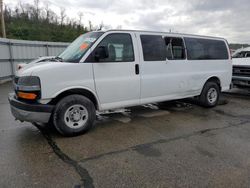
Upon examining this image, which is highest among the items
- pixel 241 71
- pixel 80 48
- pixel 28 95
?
pixel 80 48

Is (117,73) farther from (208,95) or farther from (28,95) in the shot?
(208,95)

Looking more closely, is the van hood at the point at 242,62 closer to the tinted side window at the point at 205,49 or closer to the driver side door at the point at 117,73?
the tinted side window at the point at 205,49

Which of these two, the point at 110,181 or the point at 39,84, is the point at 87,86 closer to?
the point at 39,84

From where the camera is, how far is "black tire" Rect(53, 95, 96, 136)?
399cm

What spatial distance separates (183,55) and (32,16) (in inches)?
1324

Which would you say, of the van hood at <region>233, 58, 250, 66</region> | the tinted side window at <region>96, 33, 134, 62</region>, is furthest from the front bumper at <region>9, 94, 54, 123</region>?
the van hood at <region>233, 58, 250, 66</region>

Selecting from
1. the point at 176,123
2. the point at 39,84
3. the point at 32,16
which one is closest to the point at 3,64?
the point at 39,84

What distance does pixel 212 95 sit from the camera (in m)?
6.66

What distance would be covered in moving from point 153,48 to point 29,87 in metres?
2.97

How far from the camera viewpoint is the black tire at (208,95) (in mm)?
6434

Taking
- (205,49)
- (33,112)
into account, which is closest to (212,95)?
(205,49)

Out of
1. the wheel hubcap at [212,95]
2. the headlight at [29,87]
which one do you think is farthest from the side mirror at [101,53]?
the wheel hubcap at [212,95]

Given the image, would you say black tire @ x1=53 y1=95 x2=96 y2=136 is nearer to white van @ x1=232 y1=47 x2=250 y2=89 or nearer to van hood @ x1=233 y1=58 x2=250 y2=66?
white van @ x1=232 y1=47 x2=250 y2=89

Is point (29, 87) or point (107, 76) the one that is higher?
point (107, 76)
